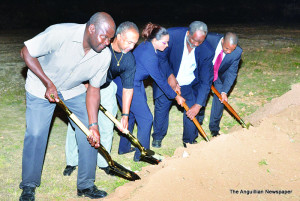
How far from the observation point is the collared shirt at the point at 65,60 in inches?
129

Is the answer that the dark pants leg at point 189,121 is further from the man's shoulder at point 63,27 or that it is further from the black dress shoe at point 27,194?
the black dress shoe at point 27,194

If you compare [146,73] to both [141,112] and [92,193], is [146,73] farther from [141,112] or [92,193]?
[92,193]

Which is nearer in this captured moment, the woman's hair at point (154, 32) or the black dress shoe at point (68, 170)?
the woman's hair at point (154, 32)

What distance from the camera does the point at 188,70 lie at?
4.92 m

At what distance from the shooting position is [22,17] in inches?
791

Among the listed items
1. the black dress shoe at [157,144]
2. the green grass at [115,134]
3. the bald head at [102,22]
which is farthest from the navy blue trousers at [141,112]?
the bald head at [102,22]

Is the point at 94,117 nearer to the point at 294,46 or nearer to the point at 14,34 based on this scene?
the point at 294,46

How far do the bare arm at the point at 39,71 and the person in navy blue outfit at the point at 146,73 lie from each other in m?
1.25

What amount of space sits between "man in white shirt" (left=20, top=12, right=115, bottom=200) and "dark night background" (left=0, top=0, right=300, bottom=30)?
16224mm

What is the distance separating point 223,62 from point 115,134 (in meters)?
2.09

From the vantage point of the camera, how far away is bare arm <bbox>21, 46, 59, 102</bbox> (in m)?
3.32

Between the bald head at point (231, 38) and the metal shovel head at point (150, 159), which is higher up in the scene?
the bald head at point (231, 38)

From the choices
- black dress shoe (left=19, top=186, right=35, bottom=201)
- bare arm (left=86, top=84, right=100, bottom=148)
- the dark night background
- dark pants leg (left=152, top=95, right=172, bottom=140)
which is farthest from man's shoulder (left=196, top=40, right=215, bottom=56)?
the dark night background

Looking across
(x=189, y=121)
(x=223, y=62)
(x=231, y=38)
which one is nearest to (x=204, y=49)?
(x=231, y=38)
